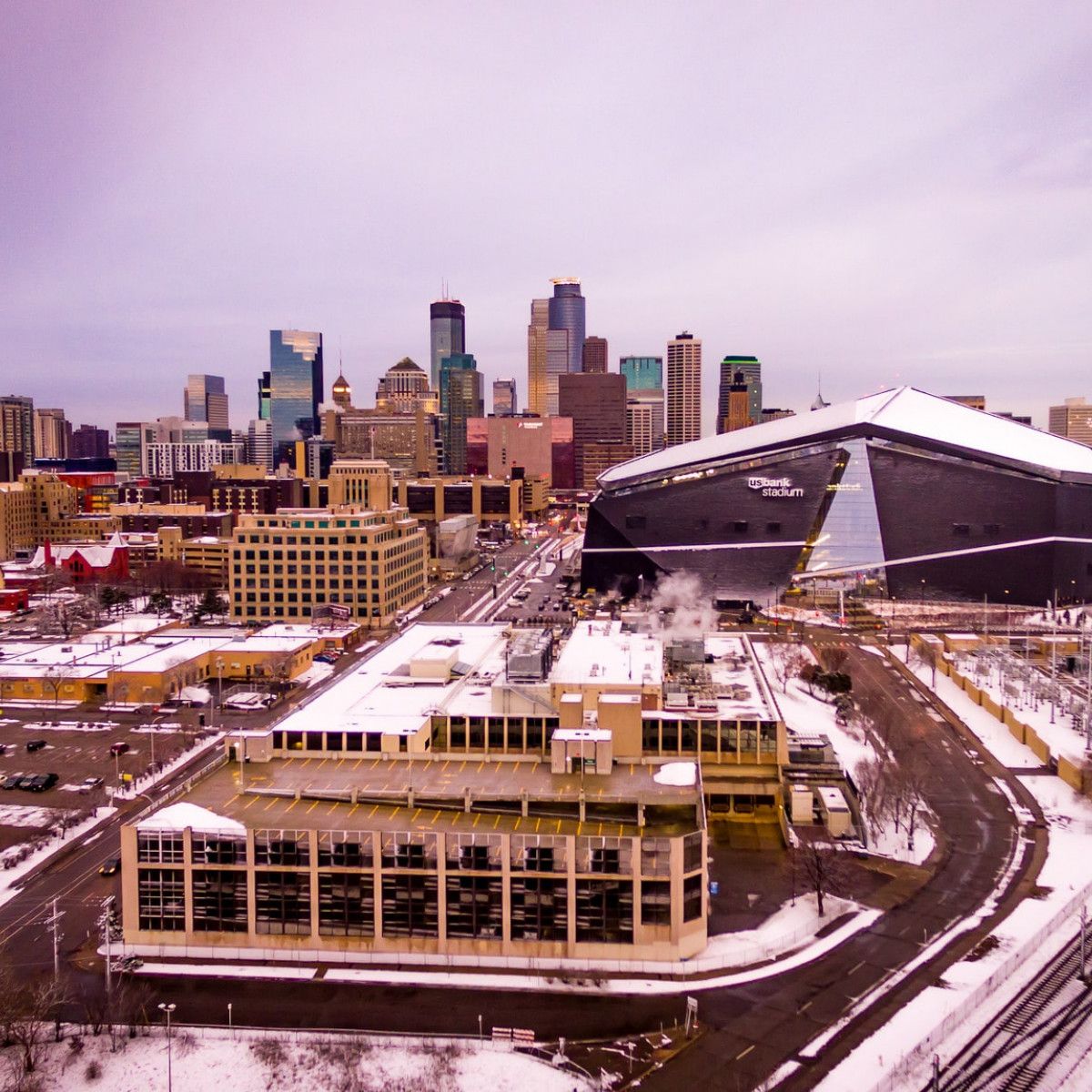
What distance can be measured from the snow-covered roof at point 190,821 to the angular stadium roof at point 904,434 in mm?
62495

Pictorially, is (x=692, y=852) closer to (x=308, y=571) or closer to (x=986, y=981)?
(x=986, y=981)

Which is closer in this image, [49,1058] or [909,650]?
[49,1058]

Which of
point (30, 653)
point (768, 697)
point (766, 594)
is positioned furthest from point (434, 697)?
point (766, 594)

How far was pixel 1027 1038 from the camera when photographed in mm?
23797

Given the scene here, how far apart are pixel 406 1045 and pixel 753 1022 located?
27.2ft

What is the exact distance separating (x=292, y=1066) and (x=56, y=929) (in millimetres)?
9814

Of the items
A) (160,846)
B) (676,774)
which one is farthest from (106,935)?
(676,774)

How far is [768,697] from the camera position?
4175cm

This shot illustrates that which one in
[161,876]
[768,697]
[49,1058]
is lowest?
[49,1058]

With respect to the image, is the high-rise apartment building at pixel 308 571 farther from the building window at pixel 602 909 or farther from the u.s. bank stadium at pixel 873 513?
the building window at pixel 602 909

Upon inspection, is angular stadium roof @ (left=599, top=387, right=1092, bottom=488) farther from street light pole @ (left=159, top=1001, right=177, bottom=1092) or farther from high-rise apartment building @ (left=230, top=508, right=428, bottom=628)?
street light pole @ (left=159, top=1001, right=177, bottom=1092)

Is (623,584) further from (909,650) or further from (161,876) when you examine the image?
(161,876)

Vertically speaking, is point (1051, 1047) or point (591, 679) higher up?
point (591, 679)

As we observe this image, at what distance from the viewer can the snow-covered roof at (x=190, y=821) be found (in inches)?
1107
